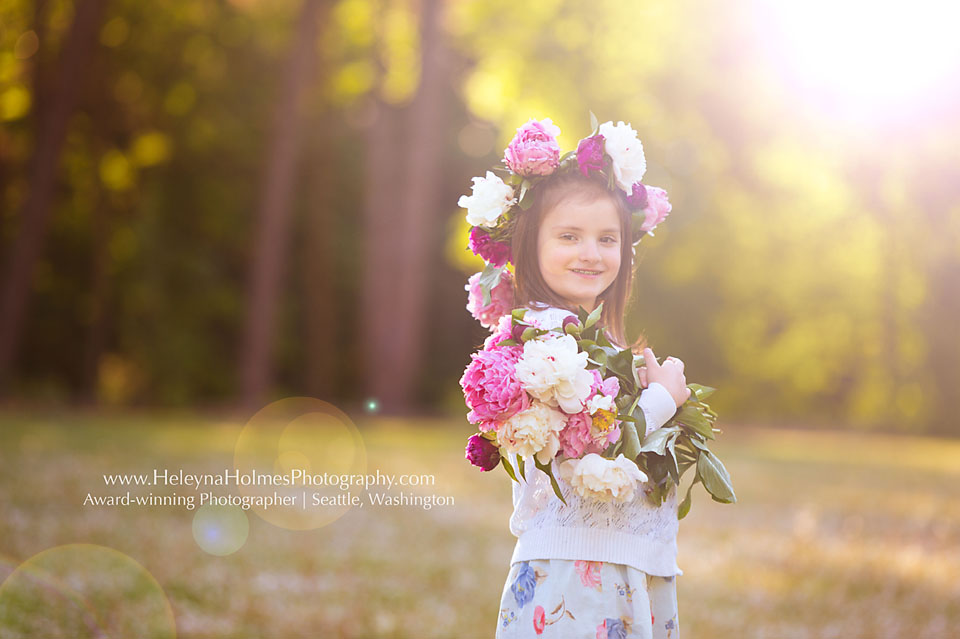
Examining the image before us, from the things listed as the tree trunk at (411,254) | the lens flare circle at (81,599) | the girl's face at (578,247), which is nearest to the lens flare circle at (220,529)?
the lens flare circle at (81,599)

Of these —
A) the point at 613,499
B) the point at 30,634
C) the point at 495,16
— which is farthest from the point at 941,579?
the point at 495,16

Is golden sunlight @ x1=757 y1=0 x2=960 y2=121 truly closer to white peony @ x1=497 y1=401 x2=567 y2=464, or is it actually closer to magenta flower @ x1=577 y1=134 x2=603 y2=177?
magenta flower @ x1=577 y1=134 x2=603 y2=177

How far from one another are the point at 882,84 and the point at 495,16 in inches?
463

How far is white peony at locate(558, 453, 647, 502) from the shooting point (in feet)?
9.82

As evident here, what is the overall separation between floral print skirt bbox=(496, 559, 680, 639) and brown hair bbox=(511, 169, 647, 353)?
806 millimetres

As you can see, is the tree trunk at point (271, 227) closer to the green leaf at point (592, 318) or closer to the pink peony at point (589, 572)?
the green leaf at point (592, 318)

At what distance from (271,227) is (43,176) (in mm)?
4274

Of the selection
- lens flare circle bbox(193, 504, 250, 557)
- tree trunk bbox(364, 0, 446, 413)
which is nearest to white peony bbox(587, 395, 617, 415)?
lens flare circle bbox(193, 504, 250, 557)

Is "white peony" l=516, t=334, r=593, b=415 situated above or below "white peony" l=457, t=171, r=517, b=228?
below

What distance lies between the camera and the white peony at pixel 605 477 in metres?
2.99

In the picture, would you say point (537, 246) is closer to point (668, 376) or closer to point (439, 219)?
point (668, 376)

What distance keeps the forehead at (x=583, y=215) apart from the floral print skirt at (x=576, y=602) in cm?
115

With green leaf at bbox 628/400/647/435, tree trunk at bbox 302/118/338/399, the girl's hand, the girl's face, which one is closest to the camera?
green leaf at bbox 628/400/647/435

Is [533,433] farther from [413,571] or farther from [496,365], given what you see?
[413,571]
